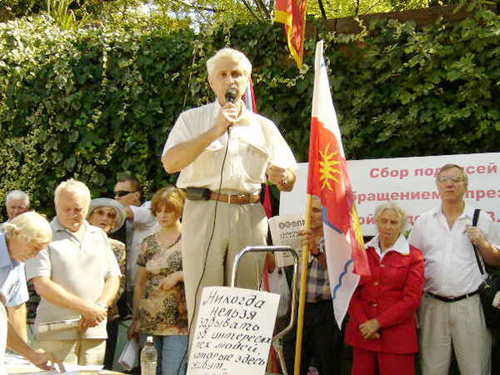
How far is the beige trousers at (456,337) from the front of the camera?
16.5 feet

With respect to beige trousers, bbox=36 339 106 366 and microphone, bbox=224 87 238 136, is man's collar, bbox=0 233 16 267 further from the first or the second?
microphone, bbox=224 87 238 136

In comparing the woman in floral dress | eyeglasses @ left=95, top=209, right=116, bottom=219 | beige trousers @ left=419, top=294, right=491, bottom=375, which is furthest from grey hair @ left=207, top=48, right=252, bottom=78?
eyeglasses @ left=95, top=209, right=116, bottom=219

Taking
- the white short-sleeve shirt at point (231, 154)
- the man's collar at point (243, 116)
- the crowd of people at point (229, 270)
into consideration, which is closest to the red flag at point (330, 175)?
the crowd of people at point (229, 270)

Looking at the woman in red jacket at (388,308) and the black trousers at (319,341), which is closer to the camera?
the woman in red jacket at (388,308)

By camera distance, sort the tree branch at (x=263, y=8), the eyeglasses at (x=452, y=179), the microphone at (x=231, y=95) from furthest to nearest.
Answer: the tree branch at (x=263, y=8) → the eyeglasses at (x=452, y=179) → the microphone at (x=231, y=95)

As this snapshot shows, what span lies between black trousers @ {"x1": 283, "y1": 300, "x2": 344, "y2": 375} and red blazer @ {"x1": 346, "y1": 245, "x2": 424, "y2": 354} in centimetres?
21

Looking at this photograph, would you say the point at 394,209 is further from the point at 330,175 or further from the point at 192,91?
the point at 192,91

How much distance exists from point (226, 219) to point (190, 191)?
211 mm

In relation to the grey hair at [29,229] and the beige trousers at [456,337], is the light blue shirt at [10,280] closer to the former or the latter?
the grey hair at [29,229]

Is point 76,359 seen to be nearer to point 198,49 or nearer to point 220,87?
point 220,87

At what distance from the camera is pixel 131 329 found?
222 inches

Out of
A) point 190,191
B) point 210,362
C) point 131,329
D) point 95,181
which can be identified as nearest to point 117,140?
point 95,181

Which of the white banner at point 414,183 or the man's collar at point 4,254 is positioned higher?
the white banner at point 414,183

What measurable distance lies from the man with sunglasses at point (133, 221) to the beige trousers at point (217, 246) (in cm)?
224
